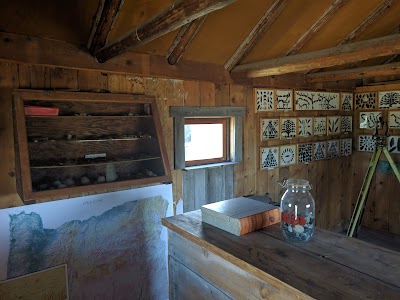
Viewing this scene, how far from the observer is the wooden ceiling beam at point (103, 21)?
1.91 metres

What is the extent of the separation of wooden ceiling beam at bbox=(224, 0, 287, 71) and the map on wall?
4.37ft

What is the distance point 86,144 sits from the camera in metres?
2.31

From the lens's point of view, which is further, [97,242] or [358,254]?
[97,242]

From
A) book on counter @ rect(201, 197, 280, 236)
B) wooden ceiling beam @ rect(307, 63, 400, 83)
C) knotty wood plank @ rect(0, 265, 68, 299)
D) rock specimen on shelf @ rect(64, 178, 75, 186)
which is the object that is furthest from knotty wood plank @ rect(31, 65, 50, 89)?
wooden ceiling beam @ rect(307, 63, 400, 83)

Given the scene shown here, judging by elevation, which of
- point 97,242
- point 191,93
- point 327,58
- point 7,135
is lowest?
point 97,242

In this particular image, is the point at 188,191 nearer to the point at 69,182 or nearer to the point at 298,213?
the point at 69,182

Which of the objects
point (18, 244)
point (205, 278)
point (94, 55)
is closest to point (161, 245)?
point (18, 244)

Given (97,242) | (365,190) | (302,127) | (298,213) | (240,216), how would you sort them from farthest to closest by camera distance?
1. (302,127)
2. (365,190)
3. (97,242)
4. (240,216)
5. (298,213)

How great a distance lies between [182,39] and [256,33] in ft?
2.21

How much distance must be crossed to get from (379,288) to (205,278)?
687mm

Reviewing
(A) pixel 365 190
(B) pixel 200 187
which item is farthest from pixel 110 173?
(A) pixel 365 190

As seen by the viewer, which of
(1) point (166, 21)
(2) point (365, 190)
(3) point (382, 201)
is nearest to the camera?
(1) point (166, 21)

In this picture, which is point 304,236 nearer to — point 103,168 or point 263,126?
point 103,168

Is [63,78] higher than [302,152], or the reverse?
[63,78]
